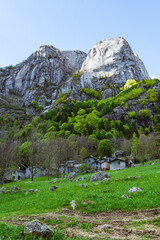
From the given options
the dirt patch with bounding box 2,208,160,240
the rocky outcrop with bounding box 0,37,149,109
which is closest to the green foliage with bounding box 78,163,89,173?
the dirt patch with bounding box 2,208,160,240

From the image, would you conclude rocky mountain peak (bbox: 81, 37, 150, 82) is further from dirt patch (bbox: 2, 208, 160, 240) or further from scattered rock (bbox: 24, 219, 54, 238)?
scattered rock (bbox: 24, 219, 54, 238)

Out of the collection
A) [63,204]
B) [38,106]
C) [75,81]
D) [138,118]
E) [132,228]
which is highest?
[75,81]

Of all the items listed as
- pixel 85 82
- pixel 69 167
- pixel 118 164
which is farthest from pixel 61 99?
pixel 118 164

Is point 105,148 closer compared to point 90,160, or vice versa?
point 90,160

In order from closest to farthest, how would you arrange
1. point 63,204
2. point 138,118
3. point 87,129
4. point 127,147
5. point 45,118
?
1. point 63,204
2. point 127,147
3. point 87,129
4. point 138,118
5. point 45,118

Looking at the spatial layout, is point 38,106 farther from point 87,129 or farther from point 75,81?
point 87,129

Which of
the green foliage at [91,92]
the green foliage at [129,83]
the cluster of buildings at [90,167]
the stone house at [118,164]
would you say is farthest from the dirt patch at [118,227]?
the green foliage at [129,83]

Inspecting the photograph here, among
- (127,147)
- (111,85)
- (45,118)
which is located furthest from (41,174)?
(111,85)

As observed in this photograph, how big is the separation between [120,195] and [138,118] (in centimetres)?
10820

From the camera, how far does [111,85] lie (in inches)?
6924

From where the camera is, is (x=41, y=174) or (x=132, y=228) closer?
(x=132, y=228)

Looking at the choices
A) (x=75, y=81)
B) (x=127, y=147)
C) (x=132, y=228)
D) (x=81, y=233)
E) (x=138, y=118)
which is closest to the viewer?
(x=81, y=233)

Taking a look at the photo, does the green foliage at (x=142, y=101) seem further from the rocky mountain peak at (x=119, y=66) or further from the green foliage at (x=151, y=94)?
the rocky mountain peak at (x=119, y=66)

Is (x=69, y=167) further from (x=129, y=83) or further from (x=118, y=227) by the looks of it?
(x=129, y=83)
